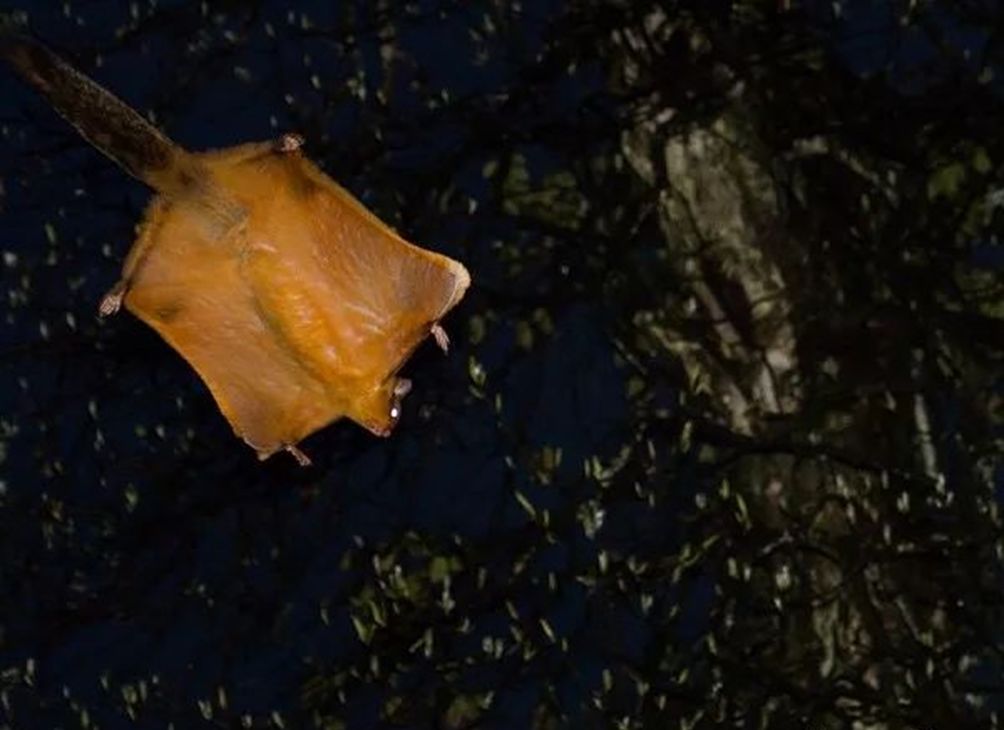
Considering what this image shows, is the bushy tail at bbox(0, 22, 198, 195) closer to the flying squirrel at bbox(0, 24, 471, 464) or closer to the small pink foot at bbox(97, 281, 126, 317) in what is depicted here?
the flying squirrel at bbox(0, 24, 471, 464)

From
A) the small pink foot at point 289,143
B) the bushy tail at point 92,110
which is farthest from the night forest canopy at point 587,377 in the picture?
the bushy tail at point 92,110

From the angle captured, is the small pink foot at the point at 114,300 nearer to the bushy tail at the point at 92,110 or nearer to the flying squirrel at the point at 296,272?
the flying squirrel at the point at 296,272

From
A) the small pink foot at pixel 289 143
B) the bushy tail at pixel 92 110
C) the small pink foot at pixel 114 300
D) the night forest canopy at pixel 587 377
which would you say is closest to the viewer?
the bushy tail at pixel 92 110

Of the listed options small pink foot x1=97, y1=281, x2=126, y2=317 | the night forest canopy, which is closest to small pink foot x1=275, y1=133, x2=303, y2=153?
small pink foot x1=97, y1=281, x2=126, y2=317

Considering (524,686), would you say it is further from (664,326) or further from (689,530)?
(664,326)

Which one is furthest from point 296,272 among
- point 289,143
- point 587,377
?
point 587,377

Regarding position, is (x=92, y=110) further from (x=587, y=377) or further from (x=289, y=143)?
(x=587, y=377)
